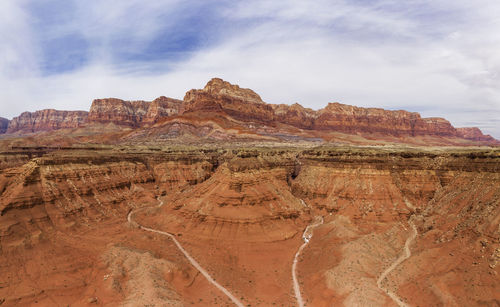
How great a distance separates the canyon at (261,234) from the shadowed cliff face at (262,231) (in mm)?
239

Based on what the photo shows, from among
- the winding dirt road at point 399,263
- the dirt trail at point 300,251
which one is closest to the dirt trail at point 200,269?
the dirt trail at point 300,251

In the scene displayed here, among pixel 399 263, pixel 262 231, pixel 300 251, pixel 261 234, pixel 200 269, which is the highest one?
pixel 262 231

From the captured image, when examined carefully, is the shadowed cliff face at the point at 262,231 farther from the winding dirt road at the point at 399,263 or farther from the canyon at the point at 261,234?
the winding dirt road at the point at 399,263

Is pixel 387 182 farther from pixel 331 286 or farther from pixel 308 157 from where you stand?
pixel 331 286

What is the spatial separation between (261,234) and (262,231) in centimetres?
79

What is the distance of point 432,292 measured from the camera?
1265 inches

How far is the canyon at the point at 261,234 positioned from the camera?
34.5 metres

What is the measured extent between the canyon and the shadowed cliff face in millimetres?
239

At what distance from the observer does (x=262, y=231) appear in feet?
173

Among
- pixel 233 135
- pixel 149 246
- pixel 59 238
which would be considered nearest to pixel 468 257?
pixel 149 246

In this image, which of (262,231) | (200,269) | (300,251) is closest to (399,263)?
(300,251)

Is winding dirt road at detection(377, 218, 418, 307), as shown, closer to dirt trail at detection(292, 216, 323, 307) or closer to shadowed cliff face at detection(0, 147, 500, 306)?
shadowed cliff face at detection(0, 147, 500, 306)

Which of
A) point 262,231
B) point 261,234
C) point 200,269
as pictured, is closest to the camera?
point 200,269

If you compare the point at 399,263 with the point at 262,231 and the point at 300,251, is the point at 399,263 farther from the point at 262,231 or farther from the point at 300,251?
the point at 262,231
